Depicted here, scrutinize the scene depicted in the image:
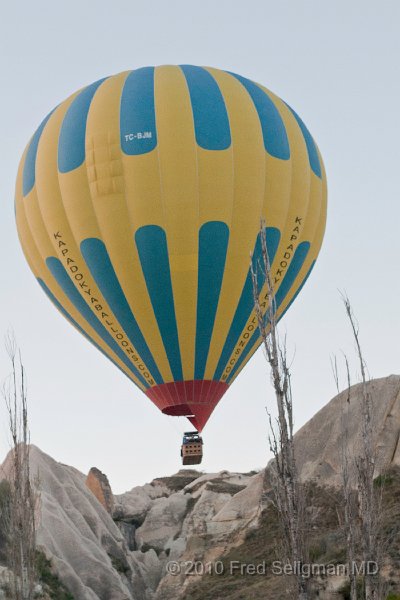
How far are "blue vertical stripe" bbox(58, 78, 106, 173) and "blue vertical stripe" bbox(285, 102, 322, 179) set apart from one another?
6.39m

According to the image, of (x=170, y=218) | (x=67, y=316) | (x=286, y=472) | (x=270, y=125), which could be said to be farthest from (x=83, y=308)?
(x=286, y=472)

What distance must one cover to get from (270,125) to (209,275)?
4.86 meters

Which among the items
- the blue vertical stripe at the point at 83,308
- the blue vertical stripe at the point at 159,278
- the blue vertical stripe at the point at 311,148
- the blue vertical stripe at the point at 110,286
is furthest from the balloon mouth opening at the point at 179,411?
the blue vertical stripe at the point at 311,148

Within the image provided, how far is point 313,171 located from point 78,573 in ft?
63.5

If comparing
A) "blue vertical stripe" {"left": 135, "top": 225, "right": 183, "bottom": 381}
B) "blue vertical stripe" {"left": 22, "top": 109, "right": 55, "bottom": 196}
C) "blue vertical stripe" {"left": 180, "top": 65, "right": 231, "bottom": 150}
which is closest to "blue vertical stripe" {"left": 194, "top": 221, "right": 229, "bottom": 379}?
"blue vertical stripe" {"left": 135, "top": 225, "right": 183, "bottom": 381}

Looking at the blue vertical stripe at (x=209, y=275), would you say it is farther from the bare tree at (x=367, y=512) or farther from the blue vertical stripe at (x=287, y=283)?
the bare tree at (x=367, y=512)

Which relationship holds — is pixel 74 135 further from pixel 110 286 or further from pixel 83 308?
pixel 83 308

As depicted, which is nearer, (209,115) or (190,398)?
(209,115)

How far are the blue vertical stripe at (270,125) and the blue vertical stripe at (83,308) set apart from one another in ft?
22.6

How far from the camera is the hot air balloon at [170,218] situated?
2867cm

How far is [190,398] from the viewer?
30.0 metres

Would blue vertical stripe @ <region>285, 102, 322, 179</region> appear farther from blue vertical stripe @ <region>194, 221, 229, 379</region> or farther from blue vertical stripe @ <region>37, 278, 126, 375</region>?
blue vertical stripe @ <region>37, 278, 126, 375</region>

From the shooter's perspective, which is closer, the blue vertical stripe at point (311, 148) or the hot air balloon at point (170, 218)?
the hot air balloon at point (170, 218)

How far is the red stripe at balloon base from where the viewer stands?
2998 centimetres
